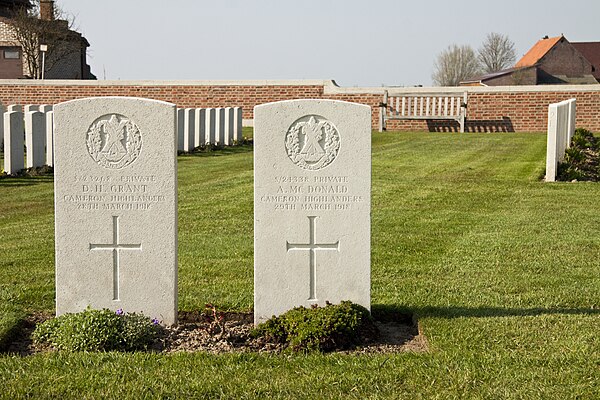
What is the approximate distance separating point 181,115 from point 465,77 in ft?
221

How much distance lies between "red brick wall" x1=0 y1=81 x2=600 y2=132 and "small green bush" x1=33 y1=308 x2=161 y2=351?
74.0 ft

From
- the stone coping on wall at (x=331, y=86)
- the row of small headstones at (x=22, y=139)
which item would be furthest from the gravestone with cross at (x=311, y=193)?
the stone coping on wall at (x=331, y=86)

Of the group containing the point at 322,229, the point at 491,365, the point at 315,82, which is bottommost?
the point at 491,365

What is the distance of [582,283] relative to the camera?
7.15 metres

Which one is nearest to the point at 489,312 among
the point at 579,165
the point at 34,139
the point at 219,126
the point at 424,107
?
the point at 579,165

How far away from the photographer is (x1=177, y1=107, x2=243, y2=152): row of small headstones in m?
19.9

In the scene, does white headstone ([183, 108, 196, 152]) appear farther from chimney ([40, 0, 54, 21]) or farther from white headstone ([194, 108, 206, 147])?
chimney ([40, 0, 54, 21])

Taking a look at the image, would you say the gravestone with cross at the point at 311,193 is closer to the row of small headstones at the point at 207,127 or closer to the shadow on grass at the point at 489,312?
the shadow on grass at the point at 489,312

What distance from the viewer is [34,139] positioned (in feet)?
49.9

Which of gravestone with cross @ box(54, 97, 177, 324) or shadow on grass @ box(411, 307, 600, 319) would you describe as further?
shadow on grass @ box(411, 307, 600, 319)

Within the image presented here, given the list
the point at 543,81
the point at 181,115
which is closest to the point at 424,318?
the point at 181,115

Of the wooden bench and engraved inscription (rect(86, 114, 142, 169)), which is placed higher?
the wooden bench

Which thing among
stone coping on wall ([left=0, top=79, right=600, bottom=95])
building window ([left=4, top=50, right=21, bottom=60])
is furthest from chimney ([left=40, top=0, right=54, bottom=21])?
stone coping on wall ([left=0, top=79, right=600, bottom=95])

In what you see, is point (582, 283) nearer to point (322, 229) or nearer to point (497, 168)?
point (322, 229)
